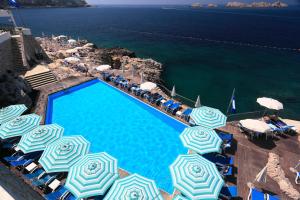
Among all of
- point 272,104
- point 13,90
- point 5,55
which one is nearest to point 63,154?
point 13,90

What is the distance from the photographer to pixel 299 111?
28.4 metres

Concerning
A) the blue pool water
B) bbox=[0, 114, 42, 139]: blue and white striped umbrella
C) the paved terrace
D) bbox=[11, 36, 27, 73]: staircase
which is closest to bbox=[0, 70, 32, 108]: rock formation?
the blue pool water

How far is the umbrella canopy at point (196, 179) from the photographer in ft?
30.3

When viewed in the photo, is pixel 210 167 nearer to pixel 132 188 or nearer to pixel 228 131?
pixel 132 188

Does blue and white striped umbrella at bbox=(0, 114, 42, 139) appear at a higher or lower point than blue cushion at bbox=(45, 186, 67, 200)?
higher

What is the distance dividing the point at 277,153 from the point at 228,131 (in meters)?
3.43

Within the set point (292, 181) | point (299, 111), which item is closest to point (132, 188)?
point (292, 181)

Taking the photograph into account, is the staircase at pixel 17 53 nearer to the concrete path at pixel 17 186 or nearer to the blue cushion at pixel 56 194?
the concrete path at pixel 17 186

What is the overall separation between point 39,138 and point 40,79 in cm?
1260

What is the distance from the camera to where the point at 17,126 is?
1300 centimetres

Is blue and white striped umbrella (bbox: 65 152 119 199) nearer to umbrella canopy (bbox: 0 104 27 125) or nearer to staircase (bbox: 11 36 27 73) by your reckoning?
umbrella canopy (bbox: 0 104 27 125)

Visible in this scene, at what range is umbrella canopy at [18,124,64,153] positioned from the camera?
1164 centimetres

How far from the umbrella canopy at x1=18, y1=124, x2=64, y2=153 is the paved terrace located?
11024mm

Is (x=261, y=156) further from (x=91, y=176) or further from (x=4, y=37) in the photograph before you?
(x=4, y=37)
